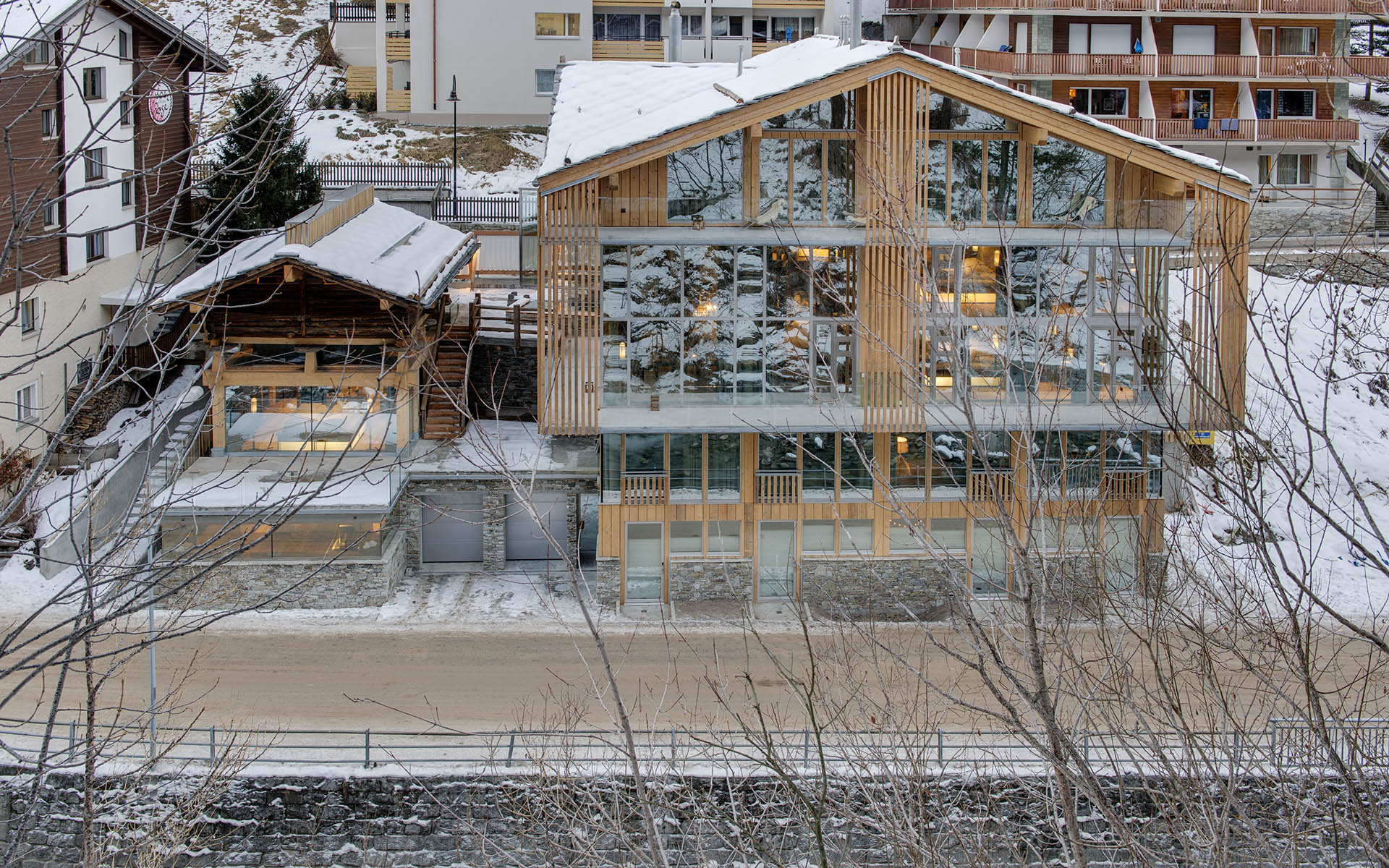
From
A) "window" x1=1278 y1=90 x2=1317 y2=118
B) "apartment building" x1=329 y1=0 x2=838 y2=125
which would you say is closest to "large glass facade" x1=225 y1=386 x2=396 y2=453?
"apartment building" x1=329 y1=0 x2=838 y2=125

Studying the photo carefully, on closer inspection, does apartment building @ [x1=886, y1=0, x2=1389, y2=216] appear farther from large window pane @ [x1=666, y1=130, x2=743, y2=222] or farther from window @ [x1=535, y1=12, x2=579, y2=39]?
large window pane @ [x1=666, y1=130, x2=743, y2=222]

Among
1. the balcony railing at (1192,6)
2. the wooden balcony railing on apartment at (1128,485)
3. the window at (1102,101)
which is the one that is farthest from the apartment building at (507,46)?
the wooden balcony railing on apartment at (1128,485)

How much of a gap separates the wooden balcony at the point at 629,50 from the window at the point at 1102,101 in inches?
543

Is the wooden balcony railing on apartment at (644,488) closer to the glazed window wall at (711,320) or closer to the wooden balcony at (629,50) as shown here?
the glazed window wall at (711,320)

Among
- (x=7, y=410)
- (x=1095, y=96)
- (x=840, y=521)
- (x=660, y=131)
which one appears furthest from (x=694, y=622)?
(x=1095, y=96)

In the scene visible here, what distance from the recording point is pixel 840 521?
70.3 ft

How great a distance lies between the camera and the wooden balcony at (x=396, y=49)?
4425cm

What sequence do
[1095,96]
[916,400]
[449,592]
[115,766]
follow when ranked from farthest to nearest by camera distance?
[1095,96]
[449,592]
[916,400]
[115,766]

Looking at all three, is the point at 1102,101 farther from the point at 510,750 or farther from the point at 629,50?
the point at 510,750

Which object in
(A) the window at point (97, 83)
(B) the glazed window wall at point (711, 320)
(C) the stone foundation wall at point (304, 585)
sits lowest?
(C) the stone foundation wall at point (304, 585)

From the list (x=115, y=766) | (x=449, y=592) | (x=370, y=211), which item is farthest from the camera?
(x=370, y=211)

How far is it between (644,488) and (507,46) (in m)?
27.4

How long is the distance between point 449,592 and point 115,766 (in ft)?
23.4

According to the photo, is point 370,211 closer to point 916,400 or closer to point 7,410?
point 7,410
